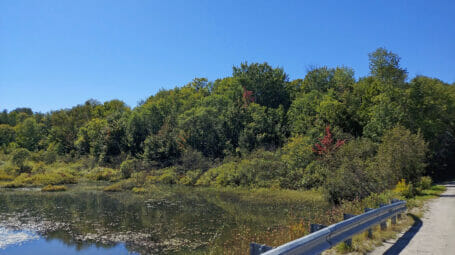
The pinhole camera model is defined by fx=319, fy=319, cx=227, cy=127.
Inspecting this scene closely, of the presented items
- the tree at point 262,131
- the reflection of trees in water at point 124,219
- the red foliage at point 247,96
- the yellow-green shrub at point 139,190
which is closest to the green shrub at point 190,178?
the yellow-green shrub at point 139,190

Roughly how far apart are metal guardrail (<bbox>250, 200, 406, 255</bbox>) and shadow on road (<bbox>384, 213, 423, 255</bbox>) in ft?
2.01

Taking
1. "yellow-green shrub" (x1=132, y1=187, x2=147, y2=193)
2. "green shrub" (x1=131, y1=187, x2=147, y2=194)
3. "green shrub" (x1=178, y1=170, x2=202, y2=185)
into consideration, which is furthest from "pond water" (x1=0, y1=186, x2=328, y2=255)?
"green shrub" (x1=178, y1=170, x2=202, y2=185)

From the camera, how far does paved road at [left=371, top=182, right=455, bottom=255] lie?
710 cm

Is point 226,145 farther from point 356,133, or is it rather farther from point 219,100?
point 356,133

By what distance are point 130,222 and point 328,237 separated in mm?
13514

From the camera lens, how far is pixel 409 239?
8.21 m

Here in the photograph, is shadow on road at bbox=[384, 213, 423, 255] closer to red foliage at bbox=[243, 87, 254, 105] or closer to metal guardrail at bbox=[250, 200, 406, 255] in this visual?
metal guardrail at bbox=[250, 200, 406, 255]

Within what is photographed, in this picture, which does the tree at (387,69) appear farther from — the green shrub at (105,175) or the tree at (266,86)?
the green shrub at (105,175)

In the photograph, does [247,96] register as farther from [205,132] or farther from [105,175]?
[105,175]

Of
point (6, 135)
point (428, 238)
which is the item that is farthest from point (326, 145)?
point (6, 135)

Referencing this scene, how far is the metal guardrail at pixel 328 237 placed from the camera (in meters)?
A: 4.48

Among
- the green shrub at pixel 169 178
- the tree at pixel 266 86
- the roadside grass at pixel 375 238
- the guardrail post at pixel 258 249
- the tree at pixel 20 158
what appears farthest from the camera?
the tree at pixel 266 86

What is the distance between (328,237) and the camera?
5.70 m

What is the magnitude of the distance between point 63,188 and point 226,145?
2014 cm
